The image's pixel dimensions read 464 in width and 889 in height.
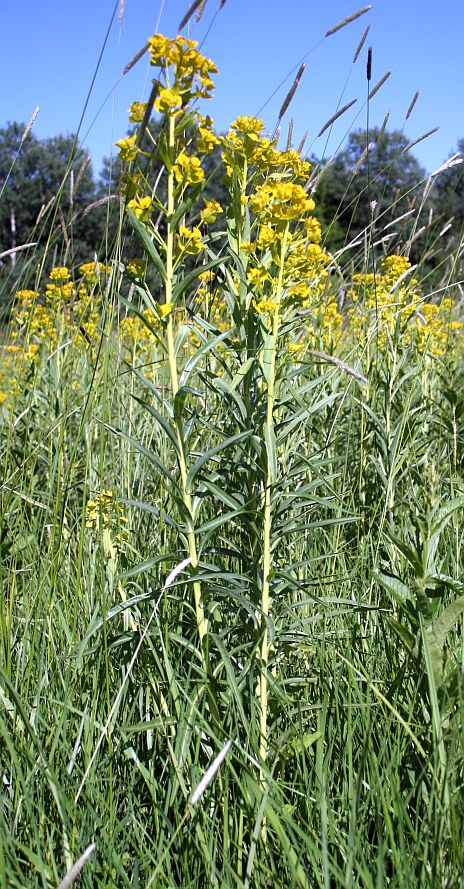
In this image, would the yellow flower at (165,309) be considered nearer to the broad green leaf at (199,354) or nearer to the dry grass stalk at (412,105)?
the broad green leaf at (199,354)

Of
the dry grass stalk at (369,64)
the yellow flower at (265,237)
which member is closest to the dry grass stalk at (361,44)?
the dry grass stalk at (369,64)

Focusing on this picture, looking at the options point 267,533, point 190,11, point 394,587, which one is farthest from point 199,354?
point 190,11

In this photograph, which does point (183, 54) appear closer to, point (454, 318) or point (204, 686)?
point (204, 686)

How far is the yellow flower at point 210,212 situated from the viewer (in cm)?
138

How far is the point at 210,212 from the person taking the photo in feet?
4.60

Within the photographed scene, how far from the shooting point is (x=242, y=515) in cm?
148

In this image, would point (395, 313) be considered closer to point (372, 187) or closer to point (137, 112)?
point (137, 112)

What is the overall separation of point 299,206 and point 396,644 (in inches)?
34.9

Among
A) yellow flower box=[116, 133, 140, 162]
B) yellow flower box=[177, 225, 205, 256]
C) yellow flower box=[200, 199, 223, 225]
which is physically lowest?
yellow flower box=[177, 225, 205, 256]

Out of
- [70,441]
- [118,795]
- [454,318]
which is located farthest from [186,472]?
[454,318]

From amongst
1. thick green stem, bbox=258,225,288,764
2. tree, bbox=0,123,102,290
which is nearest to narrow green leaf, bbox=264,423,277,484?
thick green stem, bbox=258,225,288,764

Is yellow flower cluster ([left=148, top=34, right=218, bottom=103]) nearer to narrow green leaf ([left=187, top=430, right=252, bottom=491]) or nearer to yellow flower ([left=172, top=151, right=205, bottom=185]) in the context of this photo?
yellow flower ([left=172, top=151, right=205, bottom=185])

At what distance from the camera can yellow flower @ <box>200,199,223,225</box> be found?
1.38 metres

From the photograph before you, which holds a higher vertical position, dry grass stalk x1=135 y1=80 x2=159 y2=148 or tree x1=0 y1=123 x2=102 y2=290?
tree x1=0 y1=123 x2=102 y2=290
